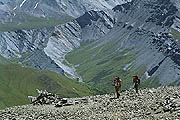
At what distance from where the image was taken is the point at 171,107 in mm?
22312

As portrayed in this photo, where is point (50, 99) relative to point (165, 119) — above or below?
above

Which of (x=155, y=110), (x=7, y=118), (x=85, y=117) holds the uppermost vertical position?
(x=7, y=118)

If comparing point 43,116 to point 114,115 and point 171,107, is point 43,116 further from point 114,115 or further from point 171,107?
point 171,107

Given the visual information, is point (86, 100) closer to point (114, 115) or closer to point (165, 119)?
point (114, 115)

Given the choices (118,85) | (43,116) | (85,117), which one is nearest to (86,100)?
(118,85)

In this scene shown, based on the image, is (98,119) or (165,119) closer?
(165,119)

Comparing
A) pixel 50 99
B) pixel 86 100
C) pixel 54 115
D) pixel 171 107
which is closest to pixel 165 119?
pixel 171 107

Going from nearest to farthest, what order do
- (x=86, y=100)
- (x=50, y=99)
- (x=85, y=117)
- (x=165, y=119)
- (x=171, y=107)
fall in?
(x=165, y=119), (x=171, y=107), (x=85, y=117), (x=86, y=100), (x=50, y=99)

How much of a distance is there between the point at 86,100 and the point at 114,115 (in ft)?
43.0

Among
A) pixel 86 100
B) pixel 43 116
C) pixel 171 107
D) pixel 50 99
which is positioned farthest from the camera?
pixel 50 99

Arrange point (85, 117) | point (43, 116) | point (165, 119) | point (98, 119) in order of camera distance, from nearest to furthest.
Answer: point (165, 119) → point (98, 119) → point (85, 117) → point (43, 116)

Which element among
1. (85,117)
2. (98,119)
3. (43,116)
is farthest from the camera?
(43,116)

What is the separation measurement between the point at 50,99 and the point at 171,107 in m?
22.7

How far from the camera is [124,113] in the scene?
24.7 metres
